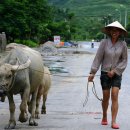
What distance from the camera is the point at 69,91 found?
1928 cm

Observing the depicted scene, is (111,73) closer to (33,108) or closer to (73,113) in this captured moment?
(33,108)

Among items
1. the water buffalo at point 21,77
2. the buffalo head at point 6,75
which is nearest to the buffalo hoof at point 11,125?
the water buffalo at point 21,77

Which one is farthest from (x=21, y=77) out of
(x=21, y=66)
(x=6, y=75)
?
(x=6, y=75)

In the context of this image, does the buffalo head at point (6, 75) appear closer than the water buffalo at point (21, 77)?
Yes

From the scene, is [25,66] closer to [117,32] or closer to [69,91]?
[117,32]

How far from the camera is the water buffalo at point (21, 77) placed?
10.2 metres

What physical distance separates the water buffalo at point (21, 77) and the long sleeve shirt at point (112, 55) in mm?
1243

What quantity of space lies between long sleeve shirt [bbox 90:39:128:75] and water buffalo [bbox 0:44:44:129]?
4.08 feet

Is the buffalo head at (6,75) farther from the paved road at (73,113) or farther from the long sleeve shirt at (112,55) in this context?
the long sleeve shirt at (112,55)

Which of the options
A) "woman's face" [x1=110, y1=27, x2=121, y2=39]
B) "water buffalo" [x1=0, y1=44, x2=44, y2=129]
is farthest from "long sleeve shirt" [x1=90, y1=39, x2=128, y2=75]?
"water buffalo" [x1=0, y1=44, x2=44, y2=129]

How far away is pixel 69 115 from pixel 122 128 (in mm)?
2269

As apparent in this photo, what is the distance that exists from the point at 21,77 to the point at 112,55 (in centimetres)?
180

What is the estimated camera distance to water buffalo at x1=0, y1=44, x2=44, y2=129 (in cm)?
1020

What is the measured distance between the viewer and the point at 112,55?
1083 cm
